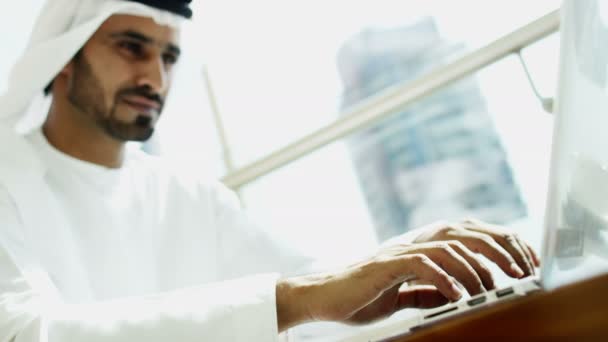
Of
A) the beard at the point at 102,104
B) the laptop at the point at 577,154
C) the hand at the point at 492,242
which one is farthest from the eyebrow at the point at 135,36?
the laptop at the point at 577,154

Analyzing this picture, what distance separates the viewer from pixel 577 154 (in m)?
0.39

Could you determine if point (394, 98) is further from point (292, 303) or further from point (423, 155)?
point (423, 155)

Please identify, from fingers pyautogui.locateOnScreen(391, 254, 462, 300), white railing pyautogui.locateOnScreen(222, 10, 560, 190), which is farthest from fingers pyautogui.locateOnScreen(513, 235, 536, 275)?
white railing pyautogui.locateOnScreen(222, 10, 560, 190)

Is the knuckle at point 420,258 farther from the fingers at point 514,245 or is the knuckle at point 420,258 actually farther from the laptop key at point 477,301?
the fingers at point 514,245

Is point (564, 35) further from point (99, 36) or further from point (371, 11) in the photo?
point (371, 11)

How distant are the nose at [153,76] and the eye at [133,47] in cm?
3

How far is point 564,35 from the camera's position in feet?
1.23

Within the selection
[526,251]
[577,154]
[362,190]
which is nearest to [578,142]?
[577,154]

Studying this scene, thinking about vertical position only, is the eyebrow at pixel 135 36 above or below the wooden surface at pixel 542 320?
above

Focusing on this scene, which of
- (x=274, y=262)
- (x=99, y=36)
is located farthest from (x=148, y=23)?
(x=274, y=262)

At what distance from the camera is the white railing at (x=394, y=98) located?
1.30 metres

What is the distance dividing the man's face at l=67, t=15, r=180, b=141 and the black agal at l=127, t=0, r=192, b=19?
6cm

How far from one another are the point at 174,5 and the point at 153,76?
20 cm

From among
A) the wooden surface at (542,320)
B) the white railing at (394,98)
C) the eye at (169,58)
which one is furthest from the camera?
the eye at (169,58)
